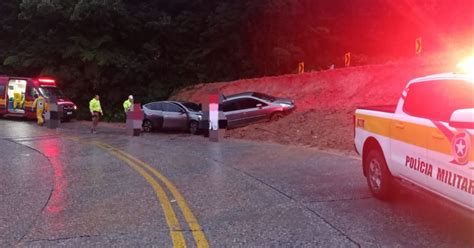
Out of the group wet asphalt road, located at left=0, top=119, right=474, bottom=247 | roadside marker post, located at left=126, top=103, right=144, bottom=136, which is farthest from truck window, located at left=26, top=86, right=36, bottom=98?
wet asphalt road, located at left=0, top=119, right=474, bottom=247

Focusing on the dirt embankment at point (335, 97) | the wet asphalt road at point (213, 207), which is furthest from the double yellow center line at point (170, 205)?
the dirt embankment at point (335, 97)

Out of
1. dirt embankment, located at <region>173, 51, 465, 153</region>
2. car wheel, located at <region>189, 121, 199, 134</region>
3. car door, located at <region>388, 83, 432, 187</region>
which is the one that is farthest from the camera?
car wheel, located at <region>189, 121, 199, 134</region>

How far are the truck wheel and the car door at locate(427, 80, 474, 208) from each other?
1376 millimetres

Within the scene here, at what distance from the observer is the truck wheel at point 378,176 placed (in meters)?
7.77

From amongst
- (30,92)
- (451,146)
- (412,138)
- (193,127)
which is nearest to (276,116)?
(193,127)

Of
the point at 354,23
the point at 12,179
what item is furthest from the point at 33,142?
the point at 354,23

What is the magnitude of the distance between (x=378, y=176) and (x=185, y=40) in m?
32.9

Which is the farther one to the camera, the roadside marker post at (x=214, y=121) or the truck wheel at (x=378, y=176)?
the roadside marker post at (x=214, y=121)

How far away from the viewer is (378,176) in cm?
802

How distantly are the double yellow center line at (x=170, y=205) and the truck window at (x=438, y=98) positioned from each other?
3.11 metres

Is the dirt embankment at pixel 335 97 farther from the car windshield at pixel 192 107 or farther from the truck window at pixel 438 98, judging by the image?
the truck window at pixel 438 98

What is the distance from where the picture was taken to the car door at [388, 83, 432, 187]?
21.4ft

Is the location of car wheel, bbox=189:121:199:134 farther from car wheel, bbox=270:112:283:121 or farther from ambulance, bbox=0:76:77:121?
ambulance, bbox=0:76:77:121

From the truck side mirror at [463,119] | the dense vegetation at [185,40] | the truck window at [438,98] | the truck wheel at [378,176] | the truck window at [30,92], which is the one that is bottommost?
the truck wheel at [378,176]
